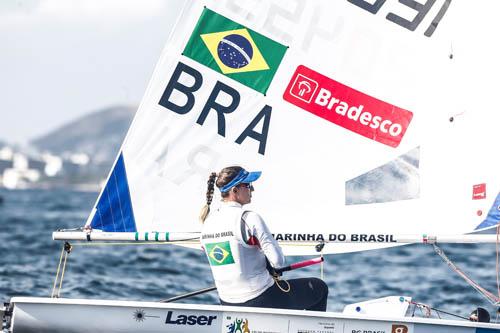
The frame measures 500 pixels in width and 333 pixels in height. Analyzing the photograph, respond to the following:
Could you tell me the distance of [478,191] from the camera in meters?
7.55

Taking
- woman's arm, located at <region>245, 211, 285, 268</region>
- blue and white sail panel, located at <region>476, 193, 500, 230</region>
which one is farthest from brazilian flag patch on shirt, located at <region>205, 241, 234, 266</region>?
blue and white sail panel, located at <region>476, 193, 500, 230</region>

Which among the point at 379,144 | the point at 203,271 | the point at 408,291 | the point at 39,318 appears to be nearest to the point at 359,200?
the point at 379,144

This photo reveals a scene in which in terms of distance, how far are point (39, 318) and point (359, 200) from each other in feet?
8.29

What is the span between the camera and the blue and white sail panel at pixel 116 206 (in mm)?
7652

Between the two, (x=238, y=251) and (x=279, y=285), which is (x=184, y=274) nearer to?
(x=279, y=285)

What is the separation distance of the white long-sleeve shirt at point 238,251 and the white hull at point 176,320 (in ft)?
0.56

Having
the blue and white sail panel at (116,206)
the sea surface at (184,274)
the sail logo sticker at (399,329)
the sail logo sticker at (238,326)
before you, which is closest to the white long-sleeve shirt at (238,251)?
the sail logo sticker at (238,326)

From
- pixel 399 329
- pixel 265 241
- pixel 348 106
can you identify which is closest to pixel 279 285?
pixel 265 241

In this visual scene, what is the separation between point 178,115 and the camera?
773 centimetres

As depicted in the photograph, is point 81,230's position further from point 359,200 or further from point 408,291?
point 408,291

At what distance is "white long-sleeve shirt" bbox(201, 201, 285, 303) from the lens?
638cm

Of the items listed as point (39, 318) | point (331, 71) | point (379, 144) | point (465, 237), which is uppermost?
point (331, 71)

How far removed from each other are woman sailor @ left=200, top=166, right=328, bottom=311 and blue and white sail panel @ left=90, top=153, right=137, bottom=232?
106 cm

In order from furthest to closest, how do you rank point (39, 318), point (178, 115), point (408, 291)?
point (408, 291) → point (178, 115) → point (39, 318)
